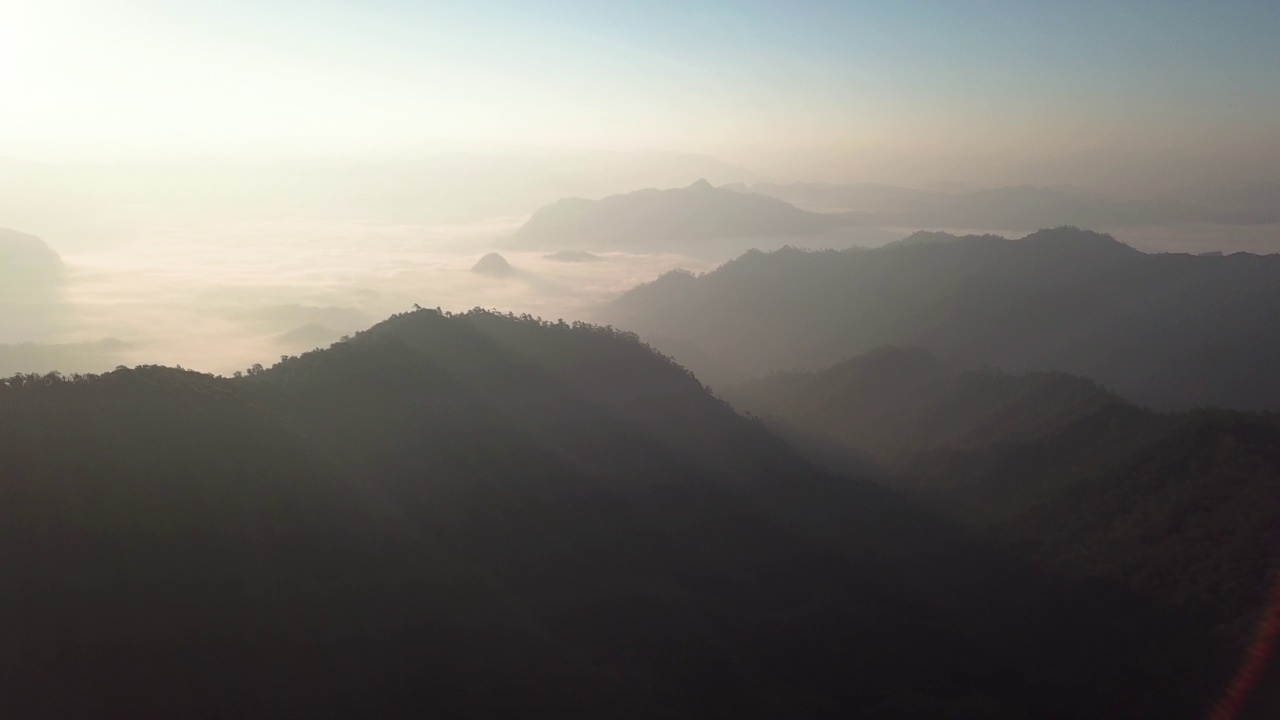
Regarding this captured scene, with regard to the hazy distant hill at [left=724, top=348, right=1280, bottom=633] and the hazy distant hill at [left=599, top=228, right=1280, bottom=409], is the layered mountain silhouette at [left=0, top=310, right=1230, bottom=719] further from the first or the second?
the hazy distant hill at [left=599, top=228, right=1280, bottom=409]

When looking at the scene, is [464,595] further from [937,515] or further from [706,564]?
[937,515]

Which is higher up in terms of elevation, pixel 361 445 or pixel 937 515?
pixel 361 445

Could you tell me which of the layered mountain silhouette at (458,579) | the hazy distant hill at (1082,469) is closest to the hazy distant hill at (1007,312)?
the hazy distant hill at (1082,469)

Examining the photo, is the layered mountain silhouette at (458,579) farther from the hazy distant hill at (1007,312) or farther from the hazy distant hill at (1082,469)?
the hazy distant hill at (1007,312)

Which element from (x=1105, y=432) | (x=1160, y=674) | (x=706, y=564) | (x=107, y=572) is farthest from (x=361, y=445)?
(x=1105, y=432)

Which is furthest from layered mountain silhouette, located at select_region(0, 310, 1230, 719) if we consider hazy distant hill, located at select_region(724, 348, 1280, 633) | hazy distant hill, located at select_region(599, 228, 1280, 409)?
hazy distant hill, located at select_region(599, 228, 1280, 409)

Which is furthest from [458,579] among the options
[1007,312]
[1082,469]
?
[1007,312]
